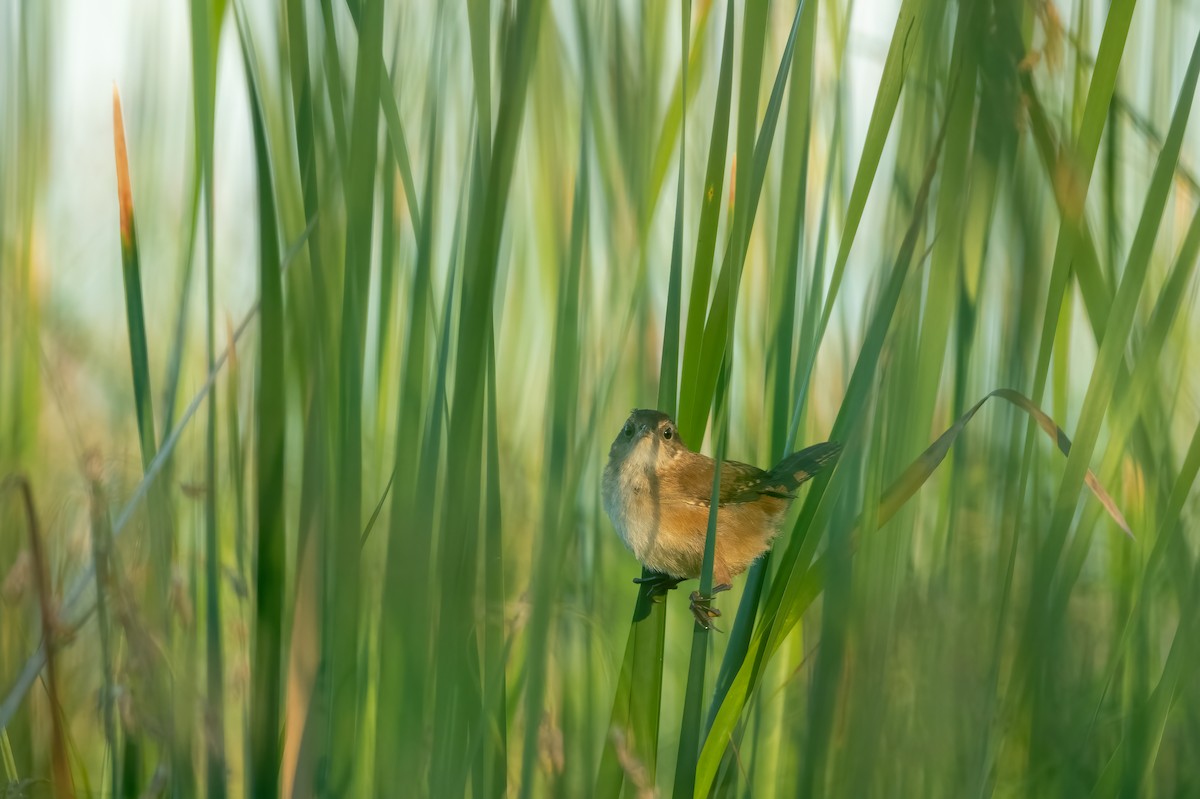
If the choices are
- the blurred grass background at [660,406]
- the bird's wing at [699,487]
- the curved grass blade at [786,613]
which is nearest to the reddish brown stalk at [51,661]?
the blurred grass background at [660,406]

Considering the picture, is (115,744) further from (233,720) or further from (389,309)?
(233,720)

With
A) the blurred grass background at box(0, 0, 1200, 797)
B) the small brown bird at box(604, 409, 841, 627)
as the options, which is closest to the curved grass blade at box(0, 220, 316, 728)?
the blurred grass background at box(0, 0, 1200, 797)

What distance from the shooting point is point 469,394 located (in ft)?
3.95

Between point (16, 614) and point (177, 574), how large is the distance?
1.72 feet

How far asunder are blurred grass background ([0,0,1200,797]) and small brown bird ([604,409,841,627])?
374mm

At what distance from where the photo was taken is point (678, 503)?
2.32m

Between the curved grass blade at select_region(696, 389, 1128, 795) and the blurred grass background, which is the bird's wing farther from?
the curved grass blade at select_region(696, 389, 1128, 795)

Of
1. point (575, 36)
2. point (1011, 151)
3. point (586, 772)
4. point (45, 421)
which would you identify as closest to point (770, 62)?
point (575, 36)

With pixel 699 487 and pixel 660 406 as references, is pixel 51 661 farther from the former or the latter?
pixel 699 487

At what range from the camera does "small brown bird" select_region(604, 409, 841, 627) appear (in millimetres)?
2119

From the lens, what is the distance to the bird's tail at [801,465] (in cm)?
160

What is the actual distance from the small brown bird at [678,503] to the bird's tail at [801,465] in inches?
0.8

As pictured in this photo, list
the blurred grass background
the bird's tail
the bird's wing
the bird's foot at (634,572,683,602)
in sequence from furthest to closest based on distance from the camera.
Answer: the bird's wing < the bird's foot at (634,572,683,602) < the bird's tail < the blurred grass background

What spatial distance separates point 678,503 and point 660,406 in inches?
33.0
